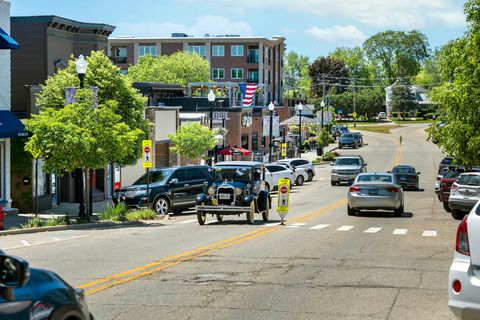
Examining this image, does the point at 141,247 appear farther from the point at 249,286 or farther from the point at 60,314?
the point at 60,314

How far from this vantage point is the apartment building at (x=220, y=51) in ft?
374

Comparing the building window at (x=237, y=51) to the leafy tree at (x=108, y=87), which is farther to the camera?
the building window at (x=237, y=51)

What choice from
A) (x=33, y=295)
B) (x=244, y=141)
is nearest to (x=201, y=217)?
(x=33, y=295)

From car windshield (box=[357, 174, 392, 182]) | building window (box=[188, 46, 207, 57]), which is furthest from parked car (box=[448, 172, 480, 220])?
building window (box=[188, 46, 207, 57])

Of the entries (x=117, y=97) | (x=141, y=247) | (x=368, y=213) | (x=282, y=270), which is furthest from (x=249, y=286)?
(x=117, y=97)

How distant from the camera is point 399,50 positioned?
17788 cm

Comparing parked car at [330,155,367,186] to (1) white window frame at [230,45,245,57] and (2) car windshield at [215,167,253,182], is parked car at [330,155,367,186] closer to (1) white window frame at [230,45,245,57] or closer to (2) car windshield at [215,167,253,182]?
(2) car windshield at [215,167,253,182]

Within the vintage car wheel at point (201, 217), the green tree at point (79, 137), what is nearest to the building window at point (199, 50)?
the green tree at point (79, 137)

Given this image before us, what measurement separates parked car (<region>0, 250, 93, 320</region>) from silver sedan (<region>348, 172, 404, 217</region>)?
23.6 m

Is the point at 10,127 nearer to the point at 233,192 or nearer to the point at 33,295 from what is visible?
the point at 233,192

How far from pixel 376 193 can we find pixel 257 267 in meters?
15.4

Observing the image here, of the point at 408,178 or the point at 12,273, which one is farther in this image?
the point at 408,178

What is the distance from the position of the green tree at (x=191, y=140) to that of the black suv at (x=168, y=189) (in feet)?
47.9

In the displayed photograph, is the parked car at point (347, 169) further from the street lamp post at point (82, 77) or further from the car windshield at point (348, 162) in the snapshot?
the street lamp post at point (82, 77)
